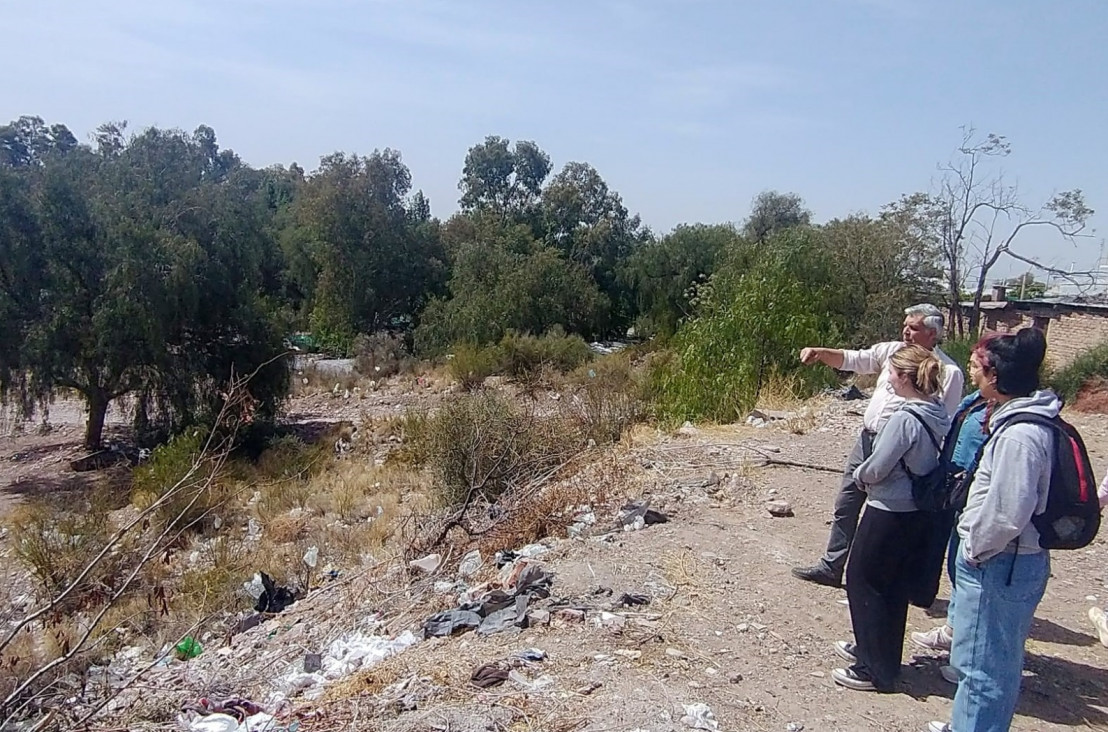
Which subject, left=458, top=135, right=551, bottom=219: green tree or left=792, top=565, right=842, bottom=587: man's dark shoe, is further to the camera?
left=458, top=135, right=551, bottom=219: green tree

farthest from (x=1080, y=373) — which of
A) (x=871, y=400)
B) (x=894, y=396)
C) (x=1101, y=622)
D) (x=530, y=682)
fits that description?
(x=530, y=682)

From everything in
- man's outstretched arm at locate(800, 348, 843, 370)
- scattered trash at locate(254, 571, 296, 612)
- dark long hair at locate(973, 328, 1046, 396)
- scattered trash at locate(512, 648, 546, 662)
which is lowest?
scattered trash at locate(254, 571, 296, 612)

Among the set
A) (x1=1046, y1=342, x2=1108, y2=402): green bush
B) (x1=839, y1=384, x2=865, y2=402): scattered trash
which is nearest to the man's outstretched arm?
(x1=839, y1=384, x2=865, y2=402): scattered trash

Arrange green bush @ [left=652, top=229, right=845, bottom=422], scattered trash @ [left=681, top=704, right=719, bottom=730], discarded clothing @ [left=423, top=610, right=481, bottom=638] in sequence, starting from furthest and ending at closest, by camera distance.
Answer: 1. green bush @ [left=652, top=229, right=845, bottom=422]
2. discarded clothing @ [left=423, top=610, right=481, bottom=638]
3. scattered trash @ [left=681, top=704, right=719, bottom=730]

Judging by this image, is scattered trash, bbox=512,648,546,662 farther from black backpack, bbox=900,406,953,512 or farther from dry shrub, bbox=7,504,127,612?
dry shrub, bbox=7,504,127,612

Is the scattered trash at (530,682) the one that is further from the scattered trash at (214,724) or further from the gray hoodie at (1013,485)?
the gray hoodie at (1013,485)

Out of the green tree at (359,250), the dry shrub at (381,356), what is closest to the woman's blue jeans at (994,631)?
the dry shrub at (381,356)

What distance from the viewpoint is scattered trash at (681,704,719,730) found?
303cm

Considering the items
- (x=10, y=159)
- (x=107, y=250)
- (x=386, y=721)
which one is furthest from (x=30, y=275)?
(x=386, y=721)

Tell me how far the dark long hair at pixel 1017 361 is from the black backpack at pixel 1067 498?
0.14 metres

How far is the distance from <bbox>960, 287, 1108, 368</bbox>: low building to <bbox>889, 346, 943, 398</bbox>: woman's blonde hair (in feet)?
44.0

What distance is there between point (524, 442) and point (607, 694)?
5103 millimetres

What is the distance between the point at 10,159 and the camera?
54.2ft

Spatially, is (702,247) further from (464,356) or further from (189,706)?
(189,706)
